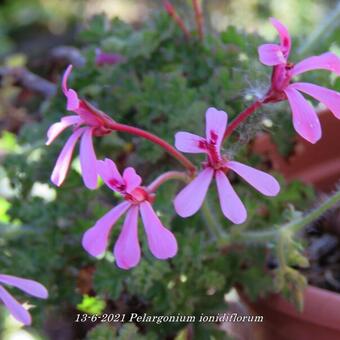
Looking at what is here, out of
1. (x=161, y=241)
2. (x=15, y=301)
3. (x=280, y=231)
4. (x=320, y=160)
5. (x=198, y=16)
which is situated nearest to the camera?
(x=161, y=241)

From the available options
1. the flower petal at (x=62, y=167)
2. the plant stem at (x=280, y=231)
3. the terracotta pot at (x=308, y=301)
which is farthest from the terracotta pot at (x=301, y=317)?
the flower petal at (x=62, y=167)

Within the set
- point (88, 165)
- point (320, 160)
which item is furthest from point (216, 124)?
point (320, 160)

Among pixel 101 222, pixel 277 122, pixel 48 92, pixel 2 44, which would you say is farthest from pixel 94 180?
pixel 2 44

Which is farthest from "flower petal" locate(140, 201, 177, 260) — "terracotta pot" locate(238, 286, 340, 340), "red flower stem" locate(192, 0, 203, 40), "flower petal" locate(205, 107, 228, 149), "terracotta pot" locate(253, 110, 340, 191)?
"terracotta pot" locate(253, 110, 340, 191)

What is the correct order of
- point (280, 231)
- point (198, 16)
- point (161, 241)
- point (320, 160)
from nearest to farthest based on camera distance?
1. point (161, 241)
2. point (280, 231)
3. point (198, 16)
4. point (320, 160)

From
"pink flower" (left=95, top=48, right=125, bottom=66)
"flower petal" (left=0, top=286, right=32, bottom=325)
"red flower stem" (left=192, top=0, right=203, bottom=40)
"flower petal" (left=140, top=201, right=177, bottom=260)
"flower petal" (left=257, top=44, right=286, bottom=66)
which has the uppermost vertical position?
"red flower stem" (left=192, top=0, right=203, bottom=40)

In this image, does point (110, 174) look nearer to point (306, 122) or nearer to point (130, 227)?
point (130, 227)

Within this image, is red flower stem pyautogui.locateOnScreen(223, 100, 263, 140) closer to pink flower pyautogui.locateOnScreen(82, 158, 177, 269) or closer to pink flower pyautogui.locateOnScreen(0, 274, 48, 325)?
pink flower pyautogui.locateOnScreen(82, 158, 177, 269)
